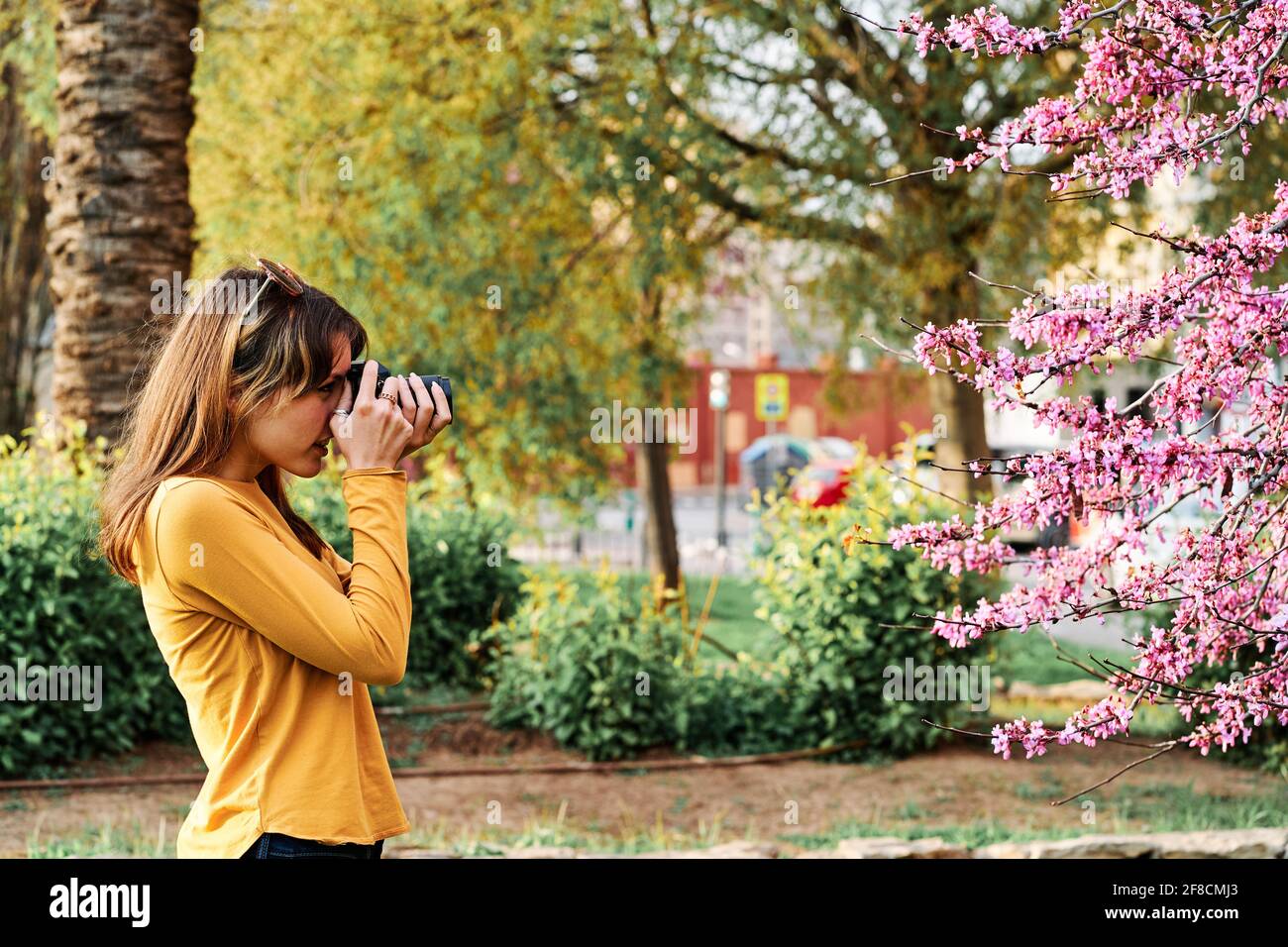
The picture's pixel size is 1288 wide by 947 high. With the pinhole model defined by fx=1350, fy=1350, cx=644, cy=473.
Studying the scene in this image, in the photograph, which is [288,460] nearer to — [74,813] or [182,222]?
[74,813]

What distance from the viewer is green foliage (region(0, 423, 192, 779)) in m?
6.16

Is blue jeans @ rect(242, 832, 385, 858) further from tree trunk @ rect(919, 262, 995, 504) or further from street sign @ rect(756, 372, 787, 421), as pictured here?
street sign @ rect(756, 372, 787, 421)

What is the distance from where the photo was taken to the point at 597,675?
283 inches

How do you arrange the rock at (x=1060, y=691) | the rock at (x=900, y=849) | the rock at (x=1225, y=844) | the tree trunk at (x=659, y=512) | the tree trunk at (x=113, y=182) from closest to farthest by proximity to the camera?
1. the rock at (x=1225, y=844)
2. the rock at (x=900, y=849)
3. the tree trunk at (x=113, y=182)
4. the rock at (x=1060, y=691)
5. the tree trunk at (x=659, y=512)

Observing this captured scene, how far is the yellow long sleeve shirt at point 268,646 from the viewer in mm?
1944

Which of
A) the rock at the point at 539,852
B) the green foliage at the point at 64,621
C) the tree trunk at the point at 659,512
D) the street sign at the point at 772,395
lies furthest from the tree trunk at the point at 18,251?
the rock at the point at 539,852

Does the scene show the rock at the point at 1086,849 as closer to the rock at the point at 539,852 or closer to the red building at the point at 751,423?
the rock at the point at 539,852

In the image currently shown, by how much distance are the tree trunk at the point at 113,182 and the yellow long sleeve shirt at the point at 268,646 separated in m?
5.05

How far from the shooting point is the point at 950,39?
2783 millimetres

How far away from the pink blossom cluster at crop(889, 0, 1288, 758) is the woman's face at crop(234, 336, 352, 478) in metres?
1.21

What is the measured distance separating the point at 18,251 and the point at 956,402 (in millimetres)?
10703

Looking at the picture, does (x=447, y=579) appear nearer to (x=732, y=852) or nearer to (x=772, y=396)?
(x=732, y=852)
